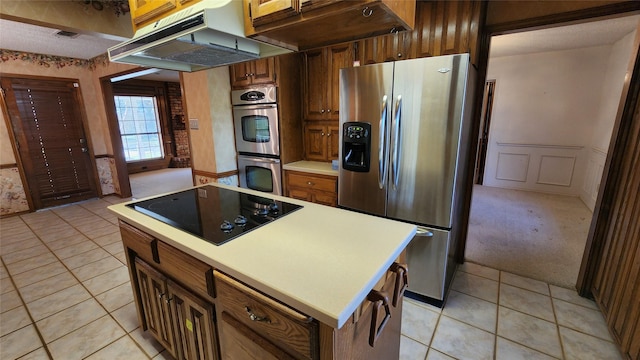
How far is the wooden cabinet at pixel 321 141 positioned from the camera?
285cm

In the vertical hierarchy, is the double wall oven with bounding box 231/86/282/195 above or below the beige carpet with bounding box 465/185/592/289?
above

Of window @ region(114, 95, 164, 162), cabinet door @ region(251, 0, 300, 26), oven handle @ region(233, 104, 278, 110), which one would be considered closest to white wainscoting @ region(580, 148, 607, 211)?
oven handle @ region(233, 104, 278, 110)

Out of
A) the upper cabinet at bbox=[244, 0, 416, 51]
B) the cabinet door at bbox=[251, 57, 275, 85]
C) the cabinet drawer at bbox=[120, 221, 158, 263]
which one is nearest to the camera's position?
the upper cabinet at bbox=[244, 0, 416, 51]

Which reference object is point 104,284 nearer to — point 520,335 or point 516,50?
point 520,335

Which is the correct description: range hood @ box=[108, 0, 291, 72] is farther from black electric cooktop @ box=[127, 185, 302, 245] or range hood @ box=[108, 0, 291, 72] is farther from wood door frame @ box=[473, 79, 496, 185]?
wood door frame @ box=[473, 79, 496, 185]

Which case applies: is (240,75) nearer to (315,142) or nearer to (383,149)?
(315,142)

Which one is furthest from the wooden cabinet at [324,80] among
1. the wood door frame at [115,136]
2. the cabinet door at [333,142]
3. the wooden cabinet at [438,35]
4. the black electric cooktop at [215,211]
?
the wood door frame at [115,136]

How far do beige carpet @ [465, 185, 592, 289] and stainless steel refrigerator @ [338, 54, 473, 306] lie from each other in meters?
0.97

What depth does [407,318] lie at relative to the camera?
1964mm

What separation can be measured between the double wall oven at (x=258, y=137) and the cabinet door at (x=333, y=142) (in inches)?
21.3

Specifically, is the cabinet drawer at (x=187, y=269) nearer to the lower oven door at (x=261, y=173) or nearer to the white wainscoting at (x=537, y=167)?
the lower oven door at (x=261, y=173)

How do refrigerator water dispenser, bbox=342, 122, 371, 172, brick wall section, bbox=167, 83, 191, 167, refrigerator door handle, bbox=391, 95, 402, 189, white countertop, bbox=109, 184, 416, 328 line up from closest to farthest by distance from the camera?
white countertop, bbox=109, 184, 416, 328 → refrigerator door handle, bbox=391, 95, 402, 189 → refrigerator water dispenser, bbox=342, 122, 371, 172 → brick wall section, bbox=167, 83, 191, 167

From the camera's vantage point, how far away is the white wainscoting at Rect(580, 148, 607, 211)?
3836 mm

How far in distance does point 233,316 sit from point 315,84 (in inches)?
93.3
